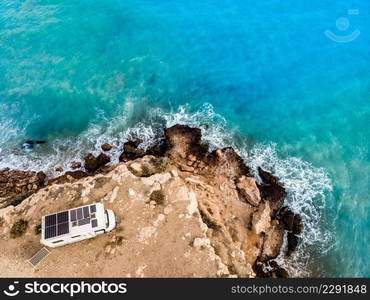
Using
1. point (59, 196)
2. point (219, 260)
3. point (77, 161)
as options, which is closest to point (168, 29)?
point (77, 161)

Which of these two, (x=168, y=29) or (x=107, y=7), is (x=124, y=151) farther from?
(x=107, y=7)

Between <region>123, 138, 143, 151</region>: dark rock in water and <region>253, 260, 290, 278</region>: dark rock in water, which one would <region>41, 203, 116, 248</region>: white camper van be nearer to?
<region>123, 138, 143, 151</region>: dark rock in water

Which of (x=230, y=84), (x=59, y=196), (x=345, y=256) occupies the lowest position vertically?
(x=345, y=256)

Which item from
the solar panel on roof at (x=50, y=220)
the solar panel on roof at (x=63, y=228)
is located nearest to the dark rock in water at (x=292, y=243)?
the solar panel on roof at (x=63, y=228)

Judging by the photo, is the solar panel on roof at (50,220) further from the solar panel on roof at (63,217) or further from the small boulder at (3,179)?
the small boulder at (3,179)

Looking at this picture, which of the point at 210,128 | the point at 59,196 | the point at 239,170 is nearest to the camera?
the point at 59,196

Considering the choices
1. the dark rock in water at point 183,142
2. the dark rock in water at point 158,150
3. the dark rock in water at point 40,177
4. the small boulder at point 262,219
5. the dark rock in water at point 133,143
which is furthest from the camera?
the dark rock in water at point 133,143
